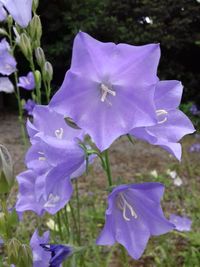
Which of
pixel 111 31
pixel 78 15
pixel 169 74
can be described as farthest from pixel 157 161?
pixel 78 15

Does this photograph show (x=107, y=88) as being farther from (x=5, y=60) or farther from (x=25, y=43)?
(x=5, y=60)

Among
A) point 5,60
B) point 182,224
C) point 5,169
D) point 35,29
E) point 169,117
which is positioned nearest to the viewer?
point 5,169

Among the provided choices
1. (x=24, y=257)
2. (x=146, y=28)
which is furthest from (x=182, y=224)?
(x=146, y=28)

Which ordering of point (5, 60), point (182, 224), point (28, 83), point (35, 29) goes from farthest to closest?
point (28, 83)
point (182, 224)
point (5, 60)
point (35, 29)

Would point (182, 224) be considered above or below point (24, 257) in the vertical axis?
below

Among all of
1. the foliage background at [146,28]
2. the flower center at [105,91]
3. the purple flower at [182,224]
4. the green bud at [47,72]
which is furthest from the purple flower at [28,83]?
the foliage background at [146,28]

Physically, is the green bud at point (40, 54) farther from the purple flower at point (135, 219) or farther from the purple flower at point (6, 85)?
the purple flower at point (6, 85)
